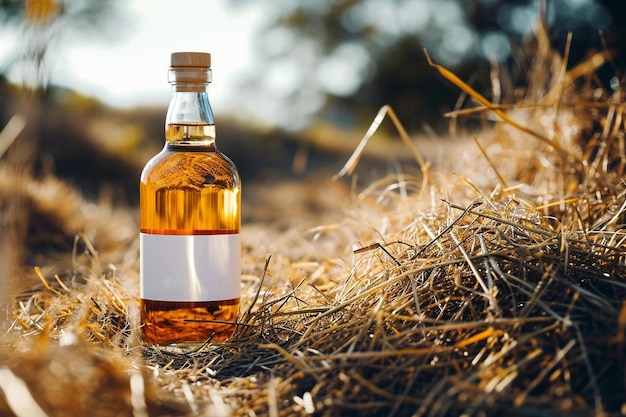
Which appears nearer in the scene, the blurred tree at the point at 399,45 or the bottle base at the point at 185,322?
the bottle base at the point at 185,322

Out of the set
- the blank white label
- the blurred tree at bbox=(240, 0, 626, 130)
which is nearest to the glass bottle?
the blank white label

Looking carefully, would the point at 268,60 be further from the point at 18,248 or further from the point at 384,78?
the point at 18,248

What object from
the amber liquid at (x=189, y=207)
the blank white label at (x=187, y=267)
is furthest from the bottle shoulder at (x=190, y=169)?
the blank white label at (x=187, y=267)

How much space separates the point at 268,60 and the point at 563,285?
1280 centimetres

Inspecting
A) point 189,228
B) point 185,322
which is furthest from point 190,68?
point 185,322

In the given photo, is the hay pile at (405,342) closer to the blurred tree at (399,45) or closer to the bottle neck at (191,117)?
the bottle neck at (191,117)

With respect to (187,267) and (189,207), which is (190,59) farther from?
(187,267)

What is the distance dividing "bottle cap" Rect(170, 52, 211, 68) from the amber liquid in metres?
0.13

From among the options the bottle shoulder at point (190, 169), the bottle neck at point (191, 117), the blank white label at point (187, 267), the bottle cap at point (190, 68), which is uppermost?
the bottle cap at point (190, 68)

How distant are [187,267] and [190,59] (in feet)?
1.36

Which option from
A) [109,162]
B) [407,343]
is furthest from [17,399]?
[109,162]

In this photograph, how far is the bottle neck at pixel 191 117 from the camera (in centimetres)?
139

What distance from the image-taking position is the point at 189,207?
1354 mm

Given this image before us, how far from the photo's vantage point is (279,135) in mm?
9570
